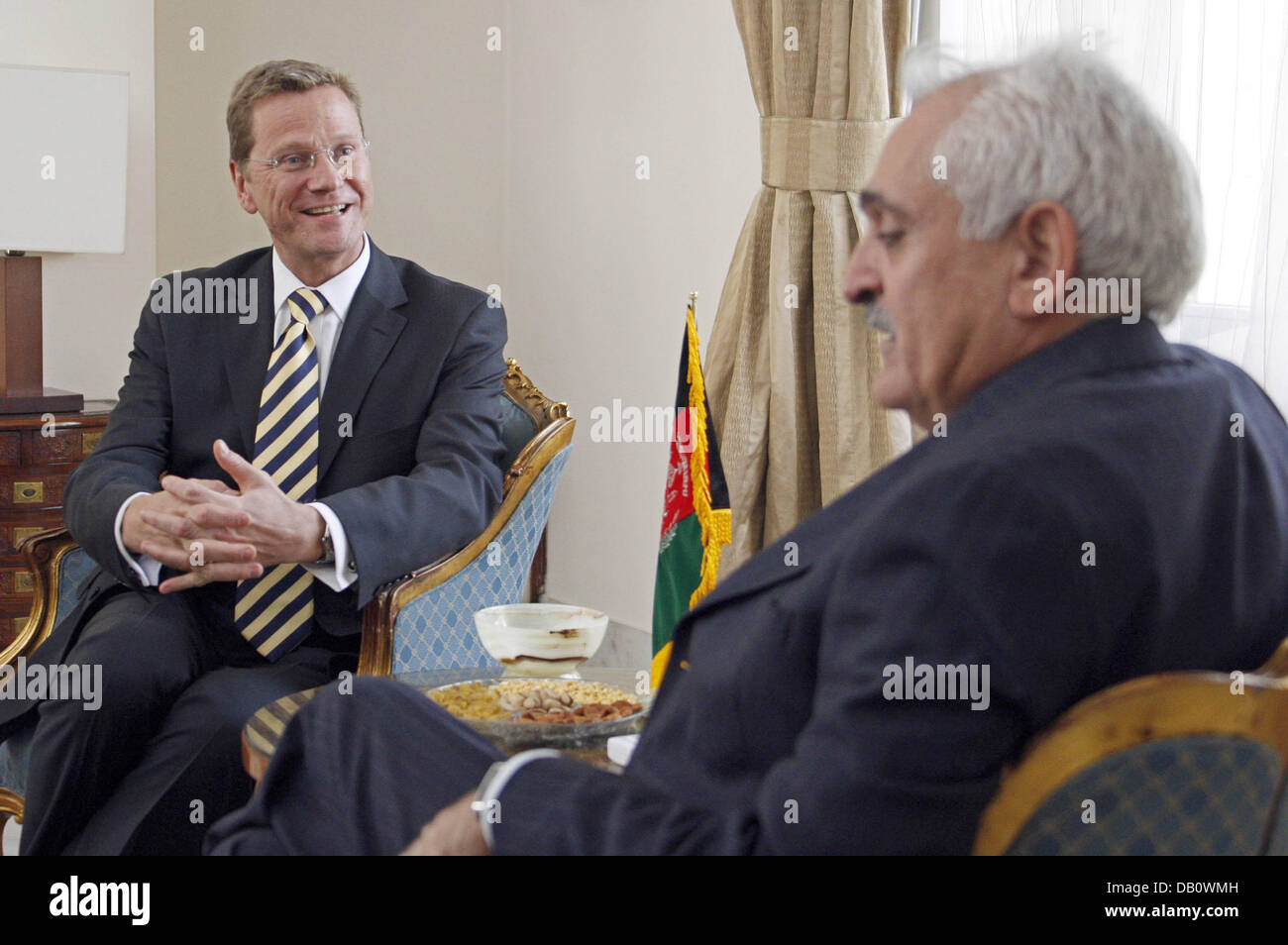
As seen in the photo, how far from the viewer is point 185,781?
211 centimetres

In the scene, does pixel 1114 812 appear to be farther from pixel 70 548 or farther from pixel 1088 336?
pixel 70 548

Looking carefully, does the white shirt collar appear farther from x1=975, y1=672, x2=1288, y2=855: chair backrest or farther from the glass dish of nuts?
x1=975, y1=672, x2=1288, y2=855: chair backrest

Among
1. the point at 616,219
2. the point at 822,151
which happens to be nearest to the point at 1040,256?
the point at 822,151

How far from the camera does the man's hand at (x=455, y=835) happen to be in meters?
1.14

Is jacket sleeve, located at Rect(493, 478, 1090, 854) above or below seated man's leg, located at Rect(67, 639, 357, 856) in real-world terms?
above

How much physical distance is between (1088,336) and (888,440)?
74.6 inches

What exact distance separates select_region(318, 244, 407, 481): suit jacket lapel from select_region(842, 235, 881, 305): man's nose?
145 cm

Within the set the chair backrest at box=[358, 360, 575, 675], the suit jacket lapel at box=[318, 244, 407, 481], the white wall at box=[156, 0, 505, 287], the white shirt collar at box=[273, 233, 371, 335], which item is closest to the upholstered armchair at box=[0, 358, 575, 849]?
the chair backrest at box=[358, 360, 575, 675]

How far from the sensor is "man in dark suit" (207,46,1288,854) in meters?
0.93

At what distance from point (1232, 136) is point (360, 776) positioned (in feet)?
6.20

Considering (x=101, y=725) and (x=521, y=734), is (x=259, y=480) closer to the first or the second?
(x=101, y=725)

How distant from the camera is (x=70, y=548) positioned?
105 inches

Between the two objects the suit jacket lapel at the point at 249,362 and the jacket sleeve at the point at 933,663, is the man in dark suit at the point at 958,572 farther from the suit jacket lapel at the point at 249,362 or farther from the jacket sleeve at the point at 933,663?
the suit jacket lapel at the point at 249,362
